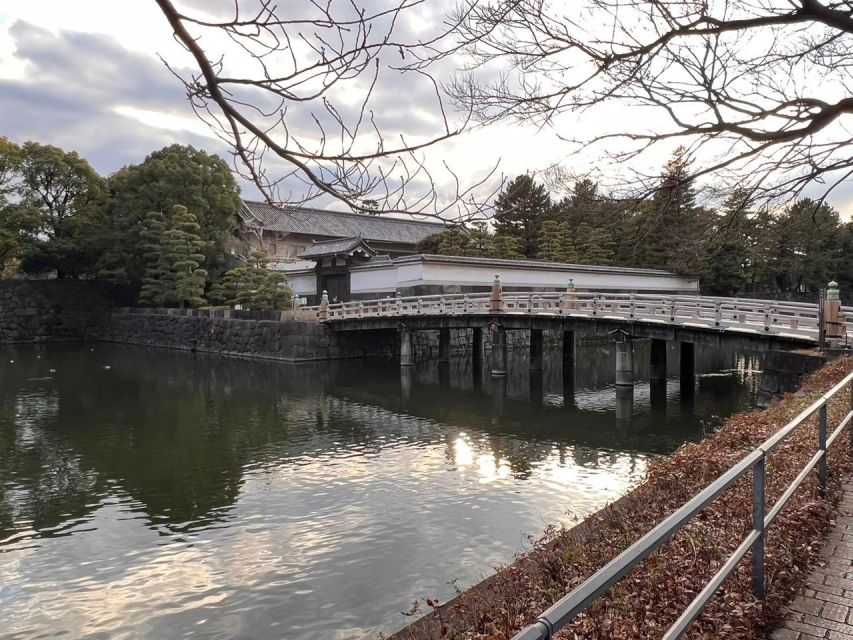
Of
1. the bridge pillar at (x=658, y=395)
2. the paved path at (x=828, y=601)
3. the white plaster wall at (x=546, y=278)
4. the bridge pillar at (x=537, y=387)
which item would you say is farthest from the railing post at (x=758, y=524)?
the white plaster wall at (x=546, y=278)

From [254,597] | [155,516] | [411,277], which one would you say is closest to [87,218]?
[411,277]

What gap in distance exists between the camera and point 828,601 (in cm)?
331

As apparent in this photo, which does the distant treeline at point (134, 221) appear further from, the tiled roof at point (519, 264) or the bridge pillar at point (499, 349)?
the bridge pillar at point (499, 349)

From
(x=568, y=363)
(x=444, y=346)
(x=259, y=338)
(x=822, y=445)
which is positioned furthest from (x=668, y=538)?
(x=259, y=338)

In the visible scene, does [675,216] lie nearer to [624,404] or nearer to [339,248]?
Result: [624,404]

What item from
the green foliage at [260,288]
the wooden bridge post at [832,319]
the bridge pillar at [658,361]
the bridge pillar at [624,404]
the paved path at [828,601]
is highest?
the green foliage at [260,288]

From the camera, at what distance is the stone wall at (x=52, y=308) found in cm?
3462

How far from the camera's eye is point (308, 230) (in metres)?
39.7

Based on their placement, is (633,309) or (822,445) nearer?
(822,445)

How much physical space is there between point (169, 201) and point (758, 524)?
35450 millimetres

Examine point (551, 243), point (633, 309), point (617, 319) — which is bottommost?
point (617, 319)

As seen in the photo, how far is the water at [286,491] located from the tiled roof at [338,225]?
20991 millimetres

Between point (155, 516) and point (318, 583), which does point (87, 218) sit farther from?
point (318, 583)

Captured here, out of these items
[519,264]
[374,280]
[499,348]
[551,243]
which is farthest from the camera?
[551,243]
